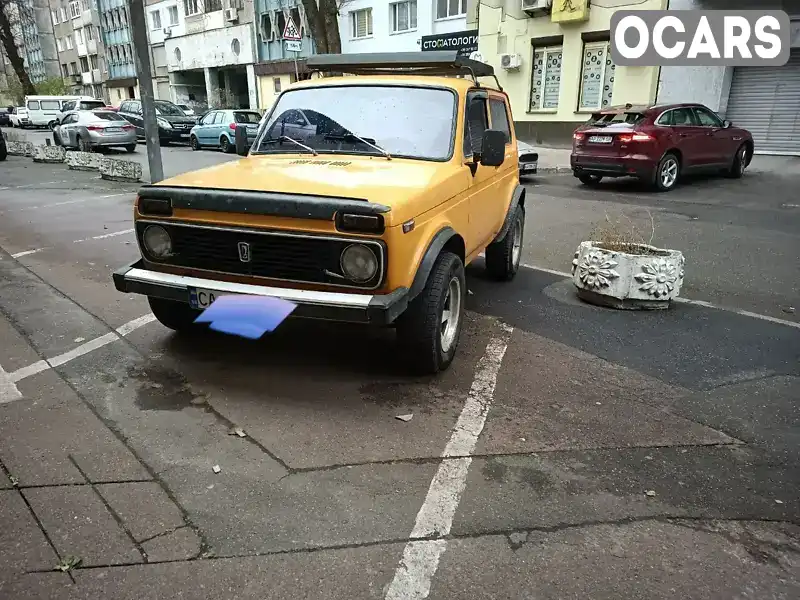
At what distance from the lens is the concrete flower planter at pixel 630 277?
5.55 metres

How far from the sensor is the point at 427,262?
3.86 m

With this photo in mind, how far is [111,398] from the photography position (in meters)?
3.85

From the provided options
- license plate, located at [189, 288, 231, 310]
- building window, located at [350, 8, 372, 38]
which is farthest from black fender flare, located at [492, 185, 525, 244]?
building window, located at [350, 8, 372, 38]

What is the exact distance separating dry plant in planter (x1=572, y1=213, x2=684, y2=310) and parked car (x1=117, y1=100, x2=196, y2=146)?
2218cm

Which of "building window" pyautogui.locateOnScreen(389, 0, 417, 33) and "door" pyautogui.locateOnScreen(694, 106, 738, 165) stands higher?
"building window" pyautogui.locateOnScreen(389, 0, 417, 33)

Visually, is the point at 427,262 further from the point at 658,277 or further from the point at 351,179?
the point at 658,277

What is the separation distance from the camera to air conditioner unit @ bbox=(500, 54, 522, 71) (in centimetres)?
2188

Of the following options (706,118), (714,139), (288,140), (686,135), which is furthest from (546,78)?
(288,140)

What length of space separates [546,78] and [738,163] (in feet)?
28.8

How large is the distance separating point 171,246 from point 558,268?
4.71 m

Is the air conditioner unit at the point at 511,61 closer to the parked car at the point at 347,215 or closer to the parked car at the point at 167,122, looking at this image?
the parked car at the point at 167,122

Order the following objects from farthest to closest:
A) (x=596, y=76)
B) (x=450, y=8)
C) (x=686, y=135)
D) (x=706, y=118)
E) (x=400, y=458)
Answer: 1. (x=450, y=8)
2. (x=596, y=76)
3. (x=706, y=118)
4. (x=686, y=135)
5. (x=400, y=458)

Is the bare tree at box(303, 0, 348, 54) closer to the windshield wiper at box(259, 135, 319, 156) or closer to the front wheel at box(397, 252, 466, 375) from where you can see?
the windshield wiper at box(259, 135, 319, 156)
